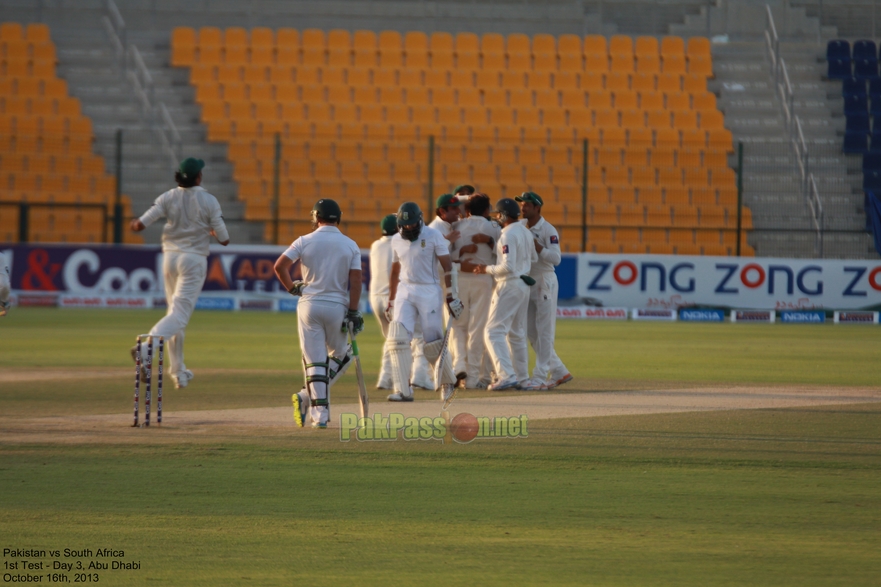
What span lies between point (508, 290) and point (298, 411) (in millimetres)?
3665

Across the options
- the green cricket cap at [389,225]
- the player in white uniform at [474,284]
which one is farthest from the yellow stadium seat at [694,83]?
the green cricket cap at [389,225]

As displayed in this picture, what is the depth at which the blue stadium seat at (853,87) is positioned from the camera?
33.1 meters

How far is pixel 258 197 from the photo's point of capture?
29609mm

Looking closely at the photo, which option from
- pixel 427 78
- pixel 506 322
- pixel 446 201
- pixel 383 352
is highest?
pixel 427 78

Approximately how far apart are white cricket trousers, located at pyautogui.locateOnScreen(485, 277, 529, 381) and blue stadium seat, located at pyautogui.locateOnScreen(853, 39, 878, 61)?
83.9ft

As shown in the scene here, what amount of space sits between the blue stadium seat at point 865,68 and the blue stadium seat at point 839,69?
7.9 inches

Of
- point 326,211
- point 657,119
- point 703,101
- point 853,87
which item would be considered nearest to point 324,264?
point 326,211

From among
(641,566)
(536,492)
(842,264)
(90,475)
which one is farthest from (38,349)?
(842,264)

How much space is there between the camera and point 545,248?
12758mm

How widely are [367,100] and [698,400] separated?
22.0 metres

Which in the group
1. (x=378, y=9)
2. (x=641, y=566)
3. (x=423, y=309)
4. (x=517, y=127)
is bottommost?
(x=641, y=566)

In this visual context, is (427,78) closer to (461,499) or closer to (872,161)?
(872,161)

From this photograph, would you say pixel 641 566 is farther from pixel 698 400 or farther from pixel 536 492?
pixel 698 400

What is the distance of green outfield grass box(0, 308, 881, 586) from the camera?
5.48 m
